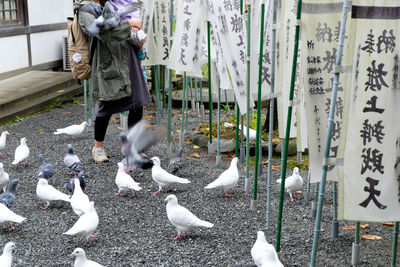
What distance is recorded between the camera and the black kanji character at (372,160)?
124 inches

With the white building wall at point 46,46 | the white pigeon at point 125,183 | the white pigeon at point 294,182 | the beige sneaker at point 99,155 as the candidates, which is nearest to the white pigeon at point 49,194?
the white pigeon at point 125,183

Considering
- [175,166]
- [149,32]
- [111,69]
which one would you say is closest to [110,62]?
[111,69]

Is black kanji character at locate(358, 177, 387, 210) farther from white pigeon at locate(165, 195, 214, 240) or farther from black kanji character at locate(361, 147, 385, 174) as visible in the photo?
white pigeon at locate(165, 195, 214, 240)

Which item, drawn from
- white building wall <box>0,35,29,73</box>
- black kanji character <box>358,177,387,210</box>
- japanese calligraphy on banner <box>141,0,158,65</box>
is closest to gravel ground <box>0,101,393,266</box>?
black kanji character <box>358,177,387,210</box>

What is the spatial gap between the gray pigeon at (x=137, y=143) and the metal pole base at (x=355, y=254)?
2799 mm

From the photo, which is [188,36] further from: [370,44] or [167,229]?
[370,44]

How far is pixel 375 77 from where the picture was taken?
308 centimetres

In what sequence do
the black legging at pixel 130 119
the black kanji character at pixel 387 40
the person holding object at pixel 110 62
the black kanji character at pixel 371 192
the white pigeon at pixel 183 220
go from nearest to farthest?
the black kanji character at pixel 387 40, the black kanji character at pixel 371 192, the white pigeon at pixel 183 220, the person holding object at pixel 110 62, the black legging at pixel 130 119

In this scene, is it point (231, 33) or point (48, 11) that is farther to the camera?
point (48, 11)

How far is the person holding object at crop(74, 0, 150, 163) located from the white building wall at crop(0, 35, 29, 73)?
511cm

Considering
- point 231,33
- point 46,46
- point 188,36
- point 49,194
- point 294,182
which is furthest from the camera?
point 46,46

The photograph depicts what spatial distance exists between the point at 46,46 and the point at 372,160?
1044 cm

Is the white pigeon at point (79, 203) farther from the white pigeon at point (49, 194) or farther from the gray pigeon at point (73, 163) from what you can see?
the gray pigeon at point (73, 163)

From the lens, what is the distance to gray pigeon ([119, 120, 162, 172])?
246 inches
